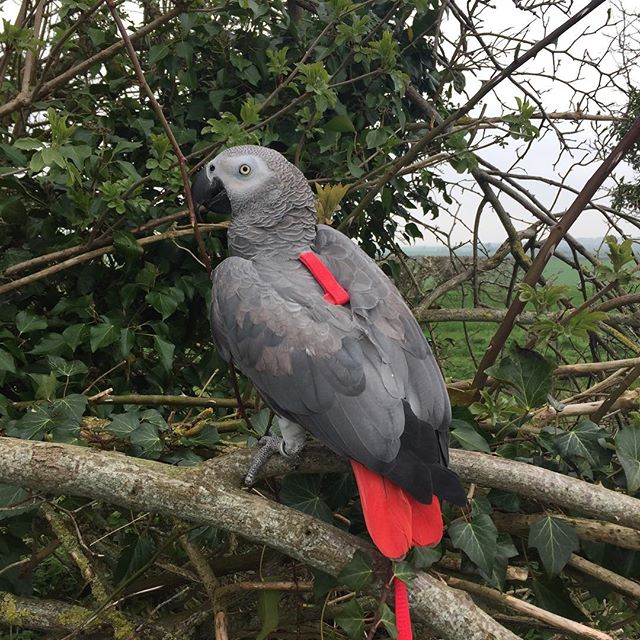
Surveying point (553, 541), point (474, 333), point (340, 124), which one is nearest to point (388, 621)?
point (553, 541)

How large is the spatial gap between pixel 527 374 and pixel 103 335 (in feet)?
2.78

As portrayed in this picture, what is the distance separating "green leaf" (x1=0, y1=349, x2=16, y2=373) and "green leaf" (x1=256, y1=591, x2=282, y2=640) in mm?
647

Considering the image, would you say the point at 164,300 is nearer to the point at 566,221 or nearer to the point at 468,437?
the point at 468,437

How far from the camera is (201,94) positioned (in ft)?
4.90

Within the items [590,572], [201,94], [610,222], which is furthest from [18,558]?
[610,222]

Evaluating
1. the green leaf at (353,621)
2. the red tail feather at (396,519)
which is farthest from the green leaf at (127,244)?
the green leaf at (353,621)

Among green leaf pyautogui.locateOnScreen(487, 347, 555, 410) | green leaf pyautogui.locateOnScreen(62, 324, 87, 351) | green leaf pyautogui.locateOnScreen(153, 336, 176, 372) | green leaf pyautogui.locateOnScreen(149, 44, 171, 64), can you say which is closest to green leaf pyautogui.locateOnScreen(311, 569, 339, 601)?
green leaf pyautogui.locateOnScreen(487, 347, 555, 410)

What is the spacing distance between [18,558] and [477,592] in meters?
0.85

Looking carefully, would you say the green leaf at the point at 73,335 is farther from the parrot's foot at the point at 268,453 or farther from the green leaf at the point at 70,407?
the parrot's foot at the point at 268,453

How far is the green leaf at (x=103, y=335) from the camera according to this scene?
122 cm

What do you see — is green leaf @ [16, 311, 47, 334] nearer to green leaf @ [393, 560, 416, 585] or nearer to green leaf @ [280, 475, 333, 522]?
green leaf @ [280, 475, 333, 522]

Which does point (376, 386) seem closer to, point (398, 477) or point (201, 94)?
point (398, 477)

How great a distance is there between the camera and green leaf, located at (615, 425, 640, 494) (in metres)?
0.90

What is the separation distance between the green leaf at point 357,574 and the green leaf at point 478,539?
0.16 meters
